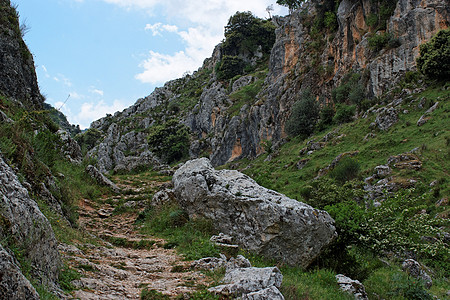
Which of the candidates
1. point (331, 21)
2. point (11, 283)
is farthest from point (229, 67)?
point (11, 283)

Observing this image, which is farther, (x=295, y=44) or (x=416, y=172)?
(x=295, y=44)

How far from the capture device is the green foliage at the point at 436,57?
91.5 ft

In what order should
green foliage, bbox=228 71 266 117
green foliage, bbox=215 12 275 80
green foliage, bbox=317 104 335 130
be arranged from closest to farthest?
1. green foliage, bbox=317 104 335 130
2. green foliage, bbox=228 71 266 117
3. green foliage, bbox=215 12 275 80

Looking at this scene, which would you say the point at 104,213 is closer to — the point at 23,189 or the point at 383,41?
the point at 23,189

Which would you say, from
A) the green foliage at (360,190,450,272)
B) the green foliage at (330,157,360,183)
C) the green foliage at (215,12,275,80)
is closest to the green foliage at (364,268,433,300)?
the green foliage at (360,190,450,272)

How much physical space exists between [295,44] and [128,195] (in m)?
49.9

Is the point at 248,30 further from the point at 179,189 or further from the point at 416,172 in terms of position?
the point at 179,189

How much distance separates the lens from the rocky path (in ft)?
16.3

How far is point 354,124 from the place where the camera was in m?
32.0

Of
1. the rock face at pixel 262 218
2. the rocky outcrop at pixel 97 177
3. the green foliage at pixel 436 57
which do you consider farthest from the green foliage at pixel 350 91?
the rock face at pixel 262 218

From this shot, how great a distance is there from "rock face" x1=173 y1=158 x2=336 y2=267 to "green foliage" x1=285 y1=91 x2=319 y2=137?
33.8 m

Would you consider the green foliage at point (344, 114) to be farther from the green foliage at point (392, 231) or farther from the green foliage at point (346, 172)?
the green foliage at point (392, 231)

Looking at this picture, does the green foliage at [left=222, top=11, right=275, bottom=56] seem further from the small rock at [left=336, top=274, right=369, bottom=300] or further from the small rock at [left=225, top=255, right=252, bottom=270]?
the small rock at [left=225, top=255, right=252, bottom=270]

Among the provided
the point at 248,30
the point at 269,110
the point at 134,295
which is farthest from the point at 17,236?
the point at 248,30
